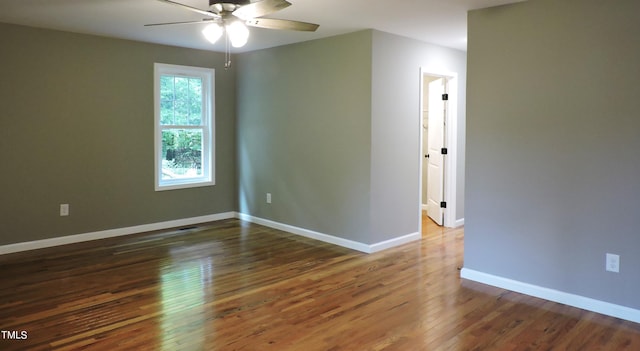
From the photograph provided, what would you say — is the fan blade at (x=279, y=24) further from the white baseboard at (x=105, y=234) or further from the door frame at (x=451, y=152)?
the white baseboard at (x=105, y=234)

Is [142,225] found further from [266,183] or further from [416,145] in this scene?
[416,145]

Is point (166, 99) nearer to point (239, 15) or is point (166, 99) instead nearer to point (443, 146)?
point (239, 15)

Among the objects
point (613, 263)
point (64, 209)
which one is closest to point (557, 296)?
point (613, 263)

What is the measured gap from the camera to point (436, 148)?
621cm

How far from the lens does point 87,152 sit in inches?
201

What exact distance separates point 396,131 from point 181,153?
9.30ft

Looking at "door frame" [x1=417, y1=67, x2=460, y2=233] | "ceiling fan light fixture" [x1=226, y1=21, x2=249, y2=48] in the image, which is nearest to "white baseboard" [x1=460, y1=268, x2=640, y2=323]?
"door frame" [x1=417, y1=67, x2=460, y2=233]

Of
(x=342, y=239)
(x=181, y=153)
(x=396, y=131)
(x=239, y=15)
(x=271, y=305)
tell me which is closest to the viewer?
(x=239, y=15)

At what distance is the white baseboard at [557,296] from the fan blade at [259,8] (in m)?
2.67

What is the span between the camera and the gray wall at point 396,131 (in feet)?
15.4

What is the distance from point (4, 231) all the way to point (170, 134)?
207 centimetres

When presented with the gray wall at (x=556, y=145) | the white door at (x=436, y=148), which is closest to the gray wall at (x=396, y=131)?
the white door at (x=436, y=148)

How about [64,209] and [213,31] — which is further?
[64,209]

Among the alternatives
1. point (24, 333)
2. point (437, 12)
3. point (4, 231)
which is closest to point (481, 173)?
point (437, 12)
